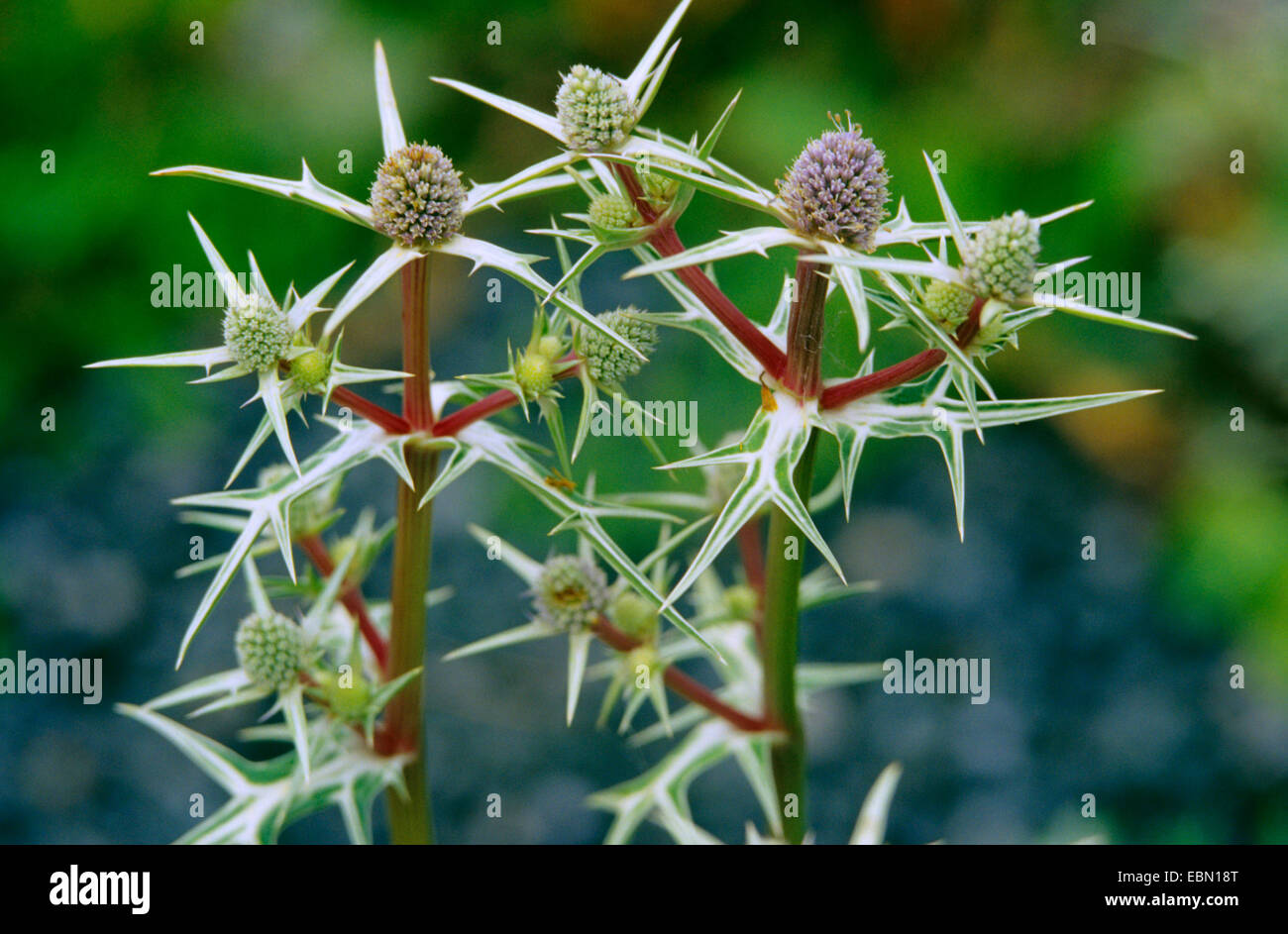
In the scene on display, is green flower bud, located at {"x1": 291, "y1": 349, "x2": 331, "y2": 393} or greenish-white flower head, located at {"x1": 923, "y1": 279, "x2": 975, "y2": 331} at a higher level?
greenish-white flower head, located at {"x1": 923, "y1": 279, "x2": 975, "y2": 331}

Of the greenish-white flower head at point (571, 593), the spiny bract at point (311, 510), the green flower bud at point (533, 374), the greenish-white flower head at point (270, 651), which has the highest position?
the green flower bud at point (533, 374)

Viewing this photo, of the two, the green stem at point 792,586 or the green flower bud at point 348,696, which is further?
the green flower bud at point 348,696

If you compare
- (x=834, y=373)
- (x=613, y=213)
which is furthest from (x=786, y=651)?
(x=834, y=373)

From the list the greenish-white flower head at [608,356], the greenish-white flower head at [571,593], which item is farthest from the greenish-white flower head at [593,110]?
the greenish-white flower head at [571,593]

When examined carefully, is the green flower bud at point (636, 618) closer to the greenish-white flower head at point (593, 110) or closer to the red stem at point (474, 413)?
the red stem at point (474, 413)

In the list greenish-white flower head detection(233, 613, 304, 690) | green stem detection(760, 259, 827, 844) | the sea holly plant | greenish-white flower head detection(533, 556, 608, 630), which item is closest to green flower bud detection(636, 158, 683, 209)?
the sea holly plant

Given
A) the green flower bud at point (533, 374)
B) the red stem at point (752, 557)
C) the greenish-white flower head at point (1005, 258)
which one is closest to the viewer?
the greenish-white flower head at point (1005, 258)

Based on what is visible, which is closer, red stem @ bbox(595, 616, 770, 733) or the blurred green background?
red stem @ bbox(595, 616, 770, 733)

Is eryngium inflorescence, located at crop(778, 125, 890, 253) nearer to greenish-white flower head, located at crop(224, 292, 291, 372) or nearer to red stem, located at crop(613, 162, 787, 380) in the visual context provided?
red stem, located at crop(613, 162, 787, 380)
